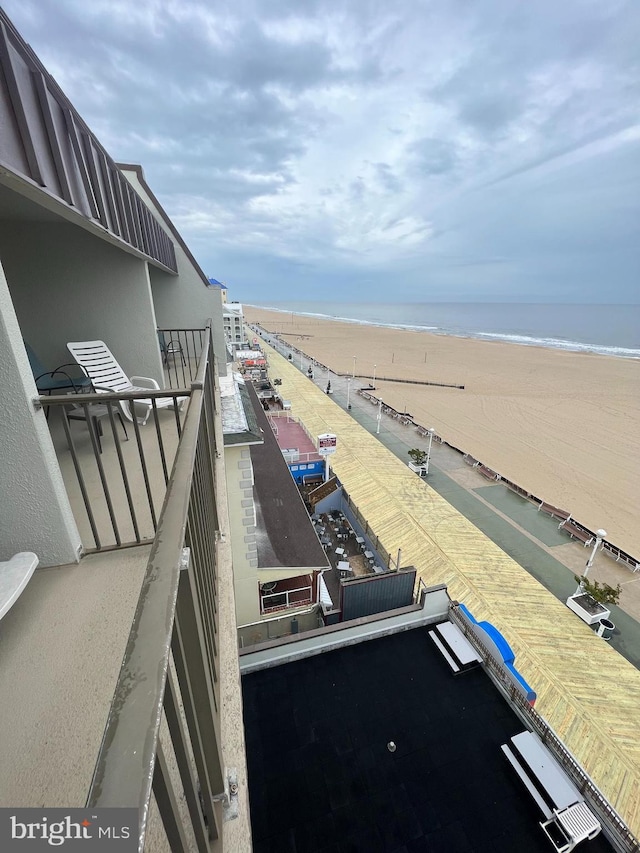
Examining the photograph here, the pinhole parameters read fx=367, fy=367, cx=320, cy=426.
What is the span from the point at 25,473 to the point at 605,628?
13.1m

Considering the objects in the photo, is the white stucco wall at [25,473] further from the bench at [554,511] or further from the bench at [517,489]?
the bench at [517,489]

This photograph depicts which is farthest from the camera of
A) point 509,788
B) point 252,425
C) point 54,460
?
point 252,425

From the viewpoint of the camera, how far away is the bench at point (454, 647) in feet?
18.3

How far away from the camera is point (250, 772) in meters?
4.54

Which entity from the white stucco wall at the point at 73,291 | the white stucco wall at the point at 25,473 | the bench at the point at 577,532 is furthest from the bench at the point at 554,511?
the white stucco wall at the point at 25,473

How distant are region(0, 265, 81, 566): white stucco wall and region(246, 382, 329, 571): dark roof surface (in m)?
5.38

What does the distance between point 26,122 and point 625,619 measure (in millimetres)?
15317

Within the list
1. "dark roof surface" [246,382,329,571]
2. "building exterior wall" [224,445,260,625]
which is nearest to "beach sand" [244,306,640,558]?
"dark roof surface" [246,382,329,571]

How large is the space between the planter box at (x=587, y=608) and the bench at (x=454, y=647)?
241 inches

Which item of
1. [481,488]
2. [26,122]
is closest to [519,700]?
[26,122]

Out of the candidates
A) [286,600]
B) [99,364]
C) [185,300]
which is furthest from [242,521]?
[185,300]

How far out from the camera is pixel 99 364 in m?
5.12

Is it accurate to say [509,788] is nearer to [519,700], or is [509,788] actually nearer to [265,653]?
[519,700]

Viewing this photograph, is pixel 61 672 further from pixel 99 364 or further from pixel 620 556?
pixel 620 556
